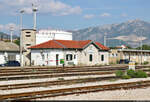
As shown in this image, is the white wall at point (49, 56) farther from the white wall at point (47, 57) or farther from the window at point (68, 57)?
the window at point (68, 57)

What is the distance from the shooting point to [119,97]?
13562 millimetres

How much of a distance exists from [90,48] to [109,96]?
39164 mm

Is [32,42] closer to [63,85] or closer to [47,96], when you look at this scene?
[63,85]

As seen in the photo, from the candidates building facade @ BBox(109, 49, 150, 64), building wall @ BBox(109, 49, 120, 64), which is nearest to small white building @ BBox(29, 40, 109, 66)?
building wall @ BBox(109, 49, 120, 64)

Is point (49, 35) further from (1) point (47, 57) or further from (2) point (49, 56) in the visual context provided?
(2) point (49, 56)

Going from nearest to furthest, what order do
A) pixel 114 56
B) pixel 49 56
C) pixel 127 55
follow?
pixel 49 56 < pixel 114 56 < pixel 127 55

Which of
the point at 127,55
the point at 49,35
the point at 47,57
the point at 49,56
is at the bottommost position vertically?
the point at 47,57

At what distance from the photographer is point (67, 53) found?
4947 centimetres

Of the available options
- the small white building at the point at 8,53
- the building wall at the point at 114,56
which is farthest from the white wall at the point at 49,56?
the building wall at the point at 114,56

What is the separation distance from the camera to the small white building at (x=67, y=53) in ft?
158

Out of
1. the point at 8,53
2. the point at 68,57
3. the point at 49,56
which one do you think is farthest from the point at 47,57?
the point at 8,53

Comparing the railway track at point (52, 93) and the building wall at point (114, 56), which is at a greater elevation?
the building wall at point (114, 56)

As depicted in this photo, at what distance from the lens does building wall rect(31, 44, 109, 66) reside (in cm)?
4806

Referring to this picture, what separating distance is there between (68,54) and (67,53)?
1.16ft
